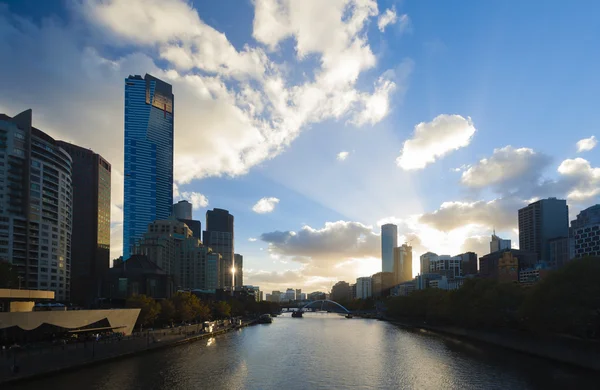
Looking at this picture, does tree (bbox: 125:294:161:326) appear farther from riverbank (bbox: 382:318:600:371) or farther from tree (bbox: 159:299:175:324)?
riverbank (bbox: 382:318:600:371)

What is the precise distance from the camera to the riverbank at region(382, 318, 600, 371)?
233ft

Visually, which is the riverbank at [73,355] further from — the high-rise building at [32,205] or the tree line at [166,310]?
the high-rise building at [32,205]

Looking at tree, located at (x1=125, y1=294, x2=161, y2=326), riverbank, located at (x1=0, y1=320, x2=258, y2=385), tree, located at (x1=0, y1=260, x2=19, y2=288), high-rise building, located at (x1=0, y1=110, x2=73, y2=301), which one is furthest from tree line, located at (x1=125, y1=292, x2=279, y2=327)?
high-rise building, located at (x1=0, y1=110, x2=73, y2=301)

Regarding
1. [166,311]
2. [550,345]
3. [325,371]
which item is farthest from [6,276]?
[550,345]

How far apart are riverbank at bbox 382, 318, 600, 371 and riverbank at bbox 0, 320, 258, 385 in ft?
217

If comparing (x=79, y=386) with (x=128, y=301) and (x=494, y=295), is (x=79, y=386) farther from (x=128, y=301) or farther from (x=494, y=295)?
(x=494, y=295)

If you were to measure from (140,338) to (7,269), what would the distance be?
35.0 m

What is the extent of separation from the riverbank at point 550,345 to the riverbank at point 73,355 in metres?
66.1

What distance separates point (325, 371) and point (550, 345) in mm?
39222

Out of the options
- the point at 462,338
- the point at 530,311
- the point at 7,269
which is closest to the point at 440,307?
the point at 462,338

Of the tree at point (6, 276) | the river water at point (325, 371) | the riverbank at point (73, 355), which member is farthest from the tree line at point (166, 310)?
the tree at point (6, 276)

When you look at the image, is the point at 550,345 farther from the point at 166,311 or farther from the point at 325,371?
the point at 166,311

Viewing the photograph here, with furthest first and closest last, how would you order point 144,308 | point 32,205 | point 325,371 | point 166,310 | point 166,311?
point 32,205
point 166,310
point 166,311
point 144,308
point 325,371

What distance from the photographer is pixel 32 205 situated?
146 meters
